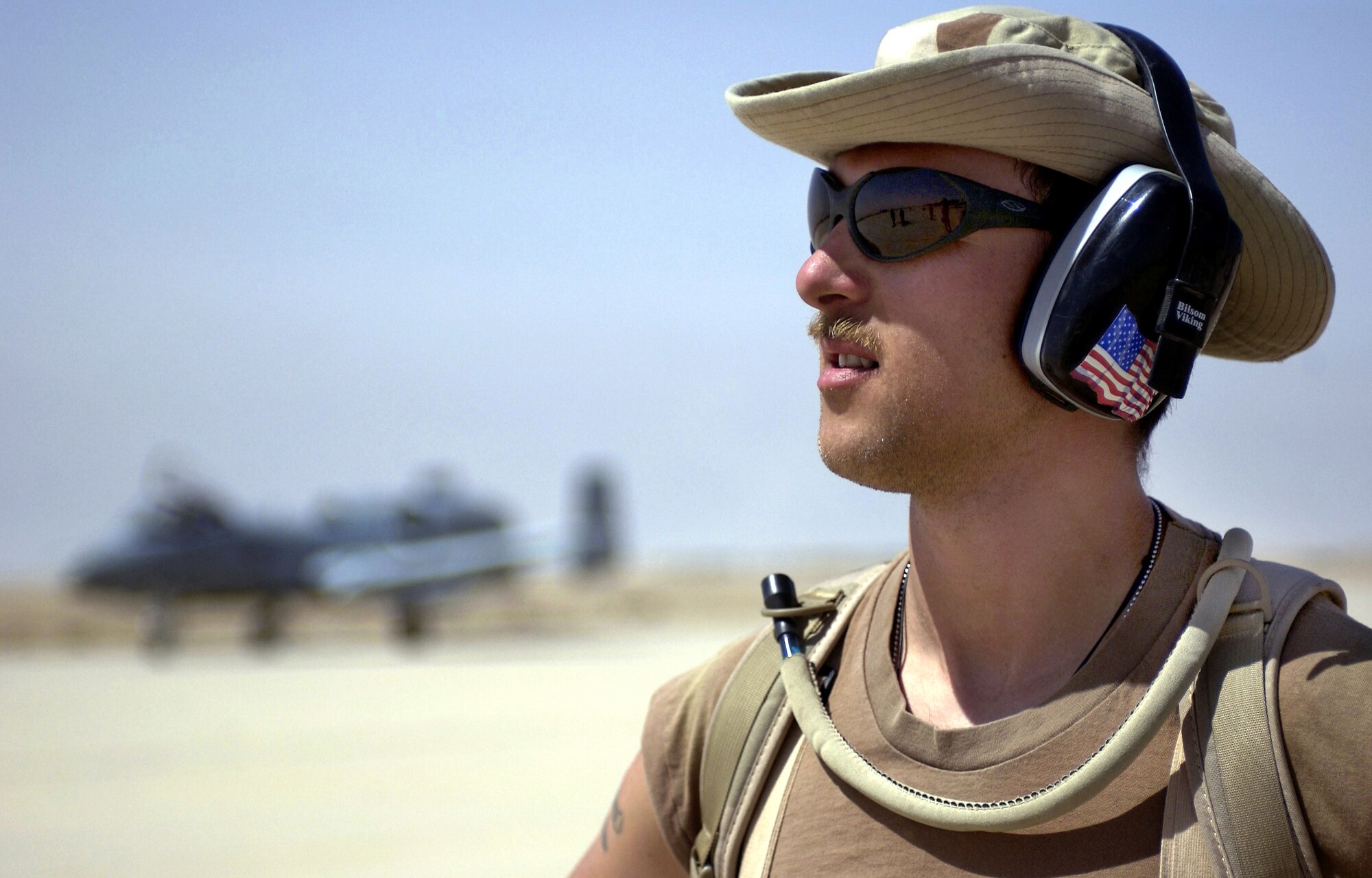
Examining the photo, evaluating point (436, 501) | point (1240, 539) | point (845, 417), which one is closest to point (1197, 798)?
point (1240, 539)

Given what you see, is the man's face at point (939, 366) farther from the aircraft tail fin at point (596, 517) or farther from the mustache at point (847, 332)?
the aircraft tail fin at point (596, 517)

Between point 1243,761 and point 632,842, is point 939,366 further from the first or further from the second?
point 632,842

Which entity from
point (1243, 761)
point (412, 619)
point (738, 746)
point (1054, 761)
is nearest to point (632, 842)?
point (738, 746)

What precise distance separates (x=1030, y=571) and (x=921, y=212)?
52 cm

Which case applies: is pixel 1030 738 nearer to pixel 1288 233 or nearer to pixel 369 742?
pixel 1288 233

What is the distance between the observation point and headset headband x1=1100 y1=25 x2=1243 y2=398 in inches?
58.1

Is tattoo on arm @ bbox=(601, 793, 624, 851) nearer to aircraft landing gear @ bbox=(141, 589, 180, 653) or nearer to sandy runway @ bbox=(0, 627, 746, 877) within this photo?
sandy runway @ bbox=(0, 627, 746, 877)

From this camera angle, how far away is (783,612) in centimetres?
173

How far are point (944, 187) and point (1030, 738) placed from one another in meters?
0.74

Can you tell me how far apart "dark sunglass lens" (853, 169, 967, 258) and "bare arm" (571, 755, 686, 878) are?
870 millimetres

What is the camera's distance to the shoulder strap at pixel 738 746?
1590 millimetres

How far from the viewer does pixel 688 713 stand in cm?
172

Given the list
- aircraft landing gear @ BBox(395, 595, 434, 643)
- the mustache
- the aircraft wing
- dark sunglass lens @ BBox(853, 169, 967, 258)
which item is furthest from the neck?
the aircraft wing

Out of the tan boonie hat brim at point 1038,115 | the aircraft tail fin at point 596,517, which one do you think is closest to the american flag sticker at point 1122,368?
the tan boonie hat brim at point 1038,115
